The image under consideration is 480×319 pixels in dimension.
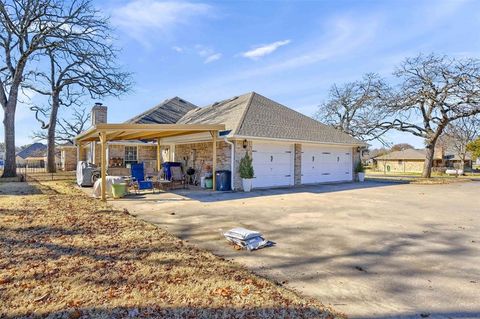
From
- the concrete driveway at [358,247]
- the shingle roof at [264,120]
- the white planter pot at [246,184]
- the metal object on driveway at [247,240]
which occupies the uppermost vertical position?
the shingle roof at [264,120]

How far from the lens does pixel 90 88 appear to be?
21109 millimetres

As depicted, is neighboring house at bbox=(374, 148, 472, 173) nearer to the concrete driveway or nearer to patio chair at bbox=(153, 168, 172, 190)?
patio chair at bbox=(153, 168, 172, 190)

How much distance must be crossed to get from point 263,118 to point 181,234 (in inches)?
411

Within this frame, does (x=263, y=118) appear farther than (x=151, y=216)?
Yes

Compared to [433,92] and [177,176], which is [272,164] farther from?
[433,92]

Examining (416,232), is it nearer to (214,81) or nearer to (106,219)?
(106,219)

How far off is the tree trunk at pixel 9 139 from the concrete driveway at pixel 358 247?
13640 mm

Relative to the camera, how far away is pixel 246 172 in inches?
493

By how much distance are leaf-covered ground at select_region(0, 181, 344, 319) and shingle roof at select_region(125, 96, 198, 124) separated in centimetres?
1393

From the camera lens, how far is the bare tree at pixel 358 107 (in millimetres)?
25250

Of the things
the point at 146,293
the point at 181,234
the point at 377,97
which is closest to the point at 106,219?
the point at 181,234

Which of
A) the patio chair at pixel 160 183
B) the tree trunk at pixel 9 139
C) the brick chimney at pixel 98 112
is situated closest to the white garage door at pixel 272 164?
the patio chair at pixel 160 183

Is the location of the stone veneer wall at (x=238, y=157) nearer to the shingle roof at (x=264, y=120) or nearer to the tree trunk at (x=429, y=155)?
the shingle roof at (x=264, y=120)

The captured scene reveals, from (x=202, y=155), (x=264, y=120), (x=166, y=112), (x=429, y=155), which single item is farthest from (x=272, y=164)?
(x=429, y=155)
